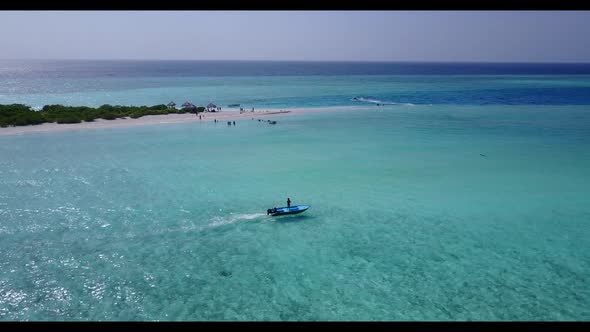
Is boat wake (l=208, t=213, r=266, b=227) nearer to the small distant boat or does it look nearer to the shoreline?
the small distant boat

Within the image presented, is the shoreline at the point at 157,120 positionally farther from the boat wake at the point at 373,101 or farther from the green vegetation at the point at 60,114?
the boat wake at the point at 373,101

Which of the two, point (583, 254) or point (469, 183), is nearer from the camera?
point (583, 254)

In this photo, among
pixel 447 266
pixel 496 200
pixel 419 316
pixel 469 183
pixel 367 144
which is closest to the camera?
pixel 419 316

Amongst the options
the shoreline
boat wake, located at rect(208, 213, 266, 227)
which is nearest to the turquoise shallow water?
boat wake, located at rect(208, 213, 266, 227)

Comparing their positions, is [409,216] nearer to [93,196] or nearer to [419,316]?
[419,316]

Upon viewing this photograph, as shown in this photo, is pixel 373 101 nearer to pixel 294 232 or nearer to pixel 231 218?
pixel 231 218

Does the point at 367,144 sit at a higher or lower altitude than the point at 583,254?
higher

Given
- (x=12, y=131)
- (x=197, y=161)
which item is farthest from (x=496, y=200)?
(x=12, y=131)
